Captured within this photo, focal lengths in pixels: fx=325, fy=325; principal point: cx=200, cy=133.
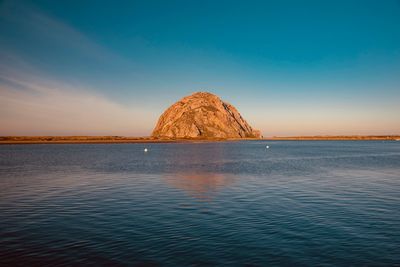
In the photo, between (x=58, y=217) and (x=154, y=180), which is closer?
(x=58, y=217)

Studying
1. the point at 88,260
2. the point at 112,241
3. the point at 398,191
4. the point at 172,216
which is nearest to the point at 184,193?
the point at 172,216

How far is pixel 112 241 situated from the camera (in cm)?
1622

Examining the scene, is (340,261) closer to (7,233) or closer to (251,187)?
(7,233)

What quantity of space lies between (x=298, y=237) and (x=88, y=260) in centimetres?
1037

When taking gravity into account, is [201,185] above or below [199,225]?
above

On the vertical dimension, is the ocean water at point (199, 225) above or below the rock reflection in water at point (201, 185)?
below

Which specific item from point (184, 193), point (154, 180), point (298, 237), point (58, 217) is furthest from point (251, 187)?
point (58, 217)

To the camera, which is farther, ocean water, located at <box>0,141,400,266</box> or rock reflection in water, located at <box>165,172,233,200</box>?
rock reflection in water, located at <box>165,172,233,200</box>

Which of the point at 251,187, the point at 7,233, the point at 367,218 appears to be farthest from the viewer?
the point at 251,187

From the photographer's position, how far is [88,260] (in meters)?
13.6

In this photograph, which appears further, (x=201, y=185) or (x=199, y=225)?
(x=201, y=185)

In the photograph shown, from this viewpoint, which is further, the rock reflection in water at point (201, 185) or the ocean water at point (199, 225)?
the rock reflection in water at point (201, 185)

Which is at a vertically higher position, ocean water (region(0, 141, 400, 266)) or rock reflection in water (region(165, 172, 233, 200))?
rock reflection in water (region(165, 172, 233, 200))

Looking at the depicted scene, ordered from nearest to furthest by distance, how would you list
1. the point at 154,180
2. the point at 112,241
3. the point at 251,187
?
1. the point at 112,241
2. the point at 251,187
3. the point at 154,180
